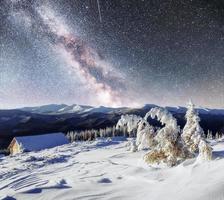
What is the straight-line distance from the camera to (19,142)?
2292 inches

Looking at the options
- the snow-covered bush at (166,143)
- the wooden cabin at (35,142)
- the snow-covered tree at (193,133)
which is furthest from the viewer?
the wooden cabin at (35,142)

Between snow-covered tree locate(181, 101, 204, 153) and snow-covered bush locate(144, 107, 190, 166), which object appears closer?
snow-covered bush locate(144, 107, 190, 166)

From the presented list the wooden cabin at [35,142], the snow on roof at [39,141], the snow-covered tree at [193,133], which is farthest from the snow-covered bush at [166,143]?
the snow on roof at [39,141]

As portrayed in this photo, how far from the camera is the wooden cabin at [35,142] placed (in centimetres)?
5688

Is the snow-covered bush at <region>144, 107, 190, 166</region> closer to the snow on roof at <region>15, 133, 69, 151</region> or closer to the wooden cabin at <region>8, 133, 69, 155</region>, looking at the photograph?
the wooden cabin at <region>8, 133, 69, 155</region>

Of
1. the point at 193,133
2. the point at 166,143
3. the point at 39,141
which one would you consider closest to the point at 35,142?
the point at 39,141

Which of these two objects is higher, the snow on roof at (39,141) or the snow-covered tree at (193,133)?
the snow-covered tree at (193,133)

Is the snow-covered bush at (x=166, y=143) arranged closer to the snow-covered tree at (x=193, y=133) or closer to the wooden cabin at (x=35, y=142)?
the snow-covered tree at (x=193, y=133)

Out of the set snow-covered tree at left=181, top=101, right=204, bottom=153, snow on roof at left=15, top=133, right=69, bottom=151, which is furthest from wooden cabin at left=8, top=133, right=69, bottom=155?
snow-covered tree at left=181, top=101, right=204, bottom=153

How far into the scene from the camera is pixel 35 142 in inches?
2309

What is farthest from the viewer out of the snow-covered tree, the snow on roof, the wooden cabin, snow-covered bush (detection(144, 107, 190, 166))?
the snow on roof

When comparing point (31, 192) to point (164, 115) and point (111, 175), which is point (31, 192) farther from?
point (164, 115)

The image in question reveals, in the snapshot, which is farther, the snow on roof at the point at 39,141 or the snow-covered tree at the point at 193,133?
the snow on roof at the point at 39,141

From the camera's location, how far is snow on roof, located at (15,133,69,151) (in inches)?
2244
